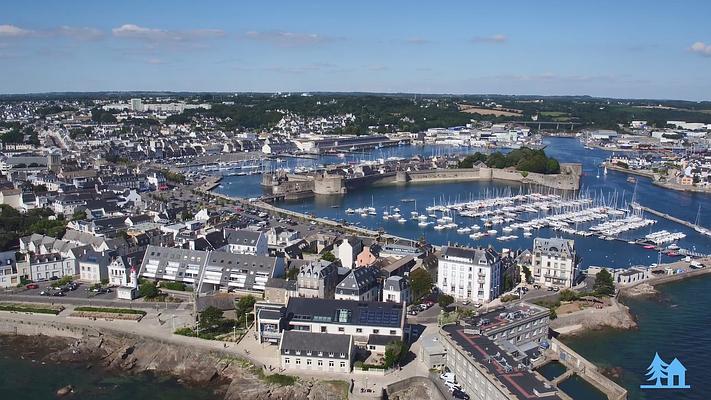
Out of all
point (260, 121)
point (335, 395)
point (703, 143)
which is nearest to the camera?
point (335, 395)

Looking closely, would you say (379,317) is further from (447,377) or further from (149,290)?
(149,290)

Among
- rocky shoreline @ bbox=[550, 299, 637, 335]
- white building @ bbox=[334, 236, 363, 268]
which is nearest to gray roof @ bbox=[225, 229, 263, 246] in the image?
white building @ bbox=[334, 236, 363, 268]

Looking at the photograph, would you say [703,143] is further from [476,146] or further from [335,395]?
[335,395]

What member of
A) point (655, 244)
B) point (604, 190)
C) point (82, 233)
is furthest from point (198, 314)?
point (604, 190)

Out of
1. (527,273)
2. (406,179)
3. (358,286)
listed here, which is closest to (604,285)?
(527,273)

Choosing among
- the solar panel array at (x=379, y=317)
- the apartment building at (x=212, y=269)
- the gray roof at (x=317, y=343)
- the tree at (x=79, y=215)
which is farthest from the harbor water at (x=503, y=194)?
the gray roof at (x=317, y=343)
